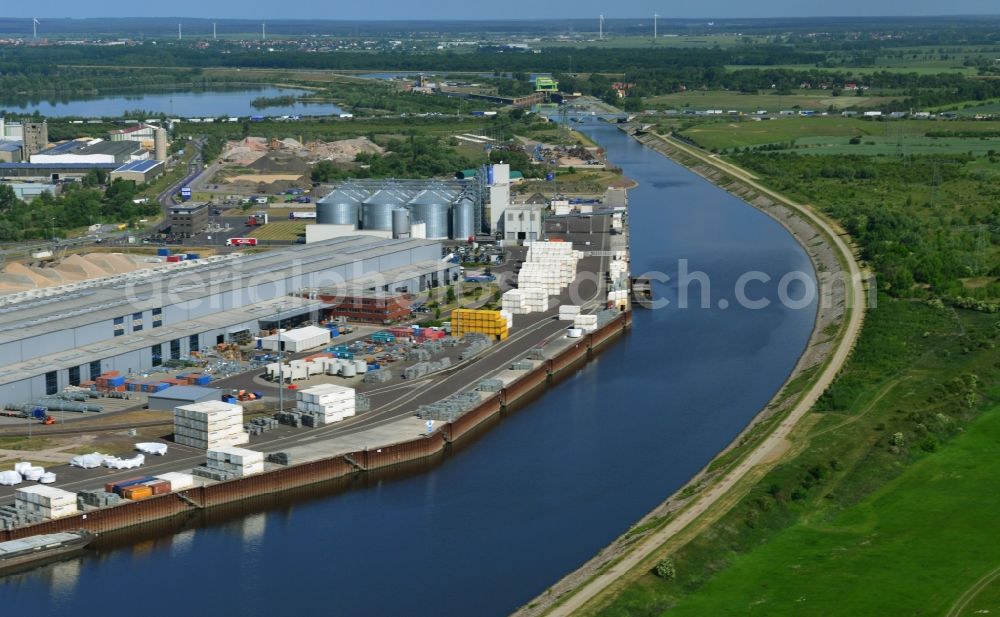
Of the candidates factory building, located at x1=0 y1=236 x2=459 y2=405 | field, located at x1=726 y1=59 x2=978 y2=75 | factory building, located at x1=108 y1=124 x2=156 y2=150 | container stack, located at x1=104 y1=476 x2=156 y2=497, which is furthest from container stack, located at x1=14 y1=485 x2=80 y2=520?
field, located at x1=726 y1=59 x2=978 y2=75

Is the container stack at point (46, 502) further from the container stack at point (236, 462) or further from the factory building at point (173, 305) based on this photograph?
the factory building at point (173, 305)

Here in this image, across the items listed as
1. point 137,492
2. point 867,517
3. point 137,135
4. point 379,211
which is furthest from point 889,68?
point 137,492

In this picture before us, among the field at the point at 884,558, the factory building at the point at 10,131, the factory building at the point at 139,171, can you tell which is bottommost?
the field at the point at 884,558

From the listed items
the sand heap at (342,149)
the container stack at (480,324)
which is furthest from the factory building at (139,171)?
the container stack at (480,324)

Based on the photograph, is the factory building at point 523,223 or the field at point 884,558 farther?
the factory building at point 523,223

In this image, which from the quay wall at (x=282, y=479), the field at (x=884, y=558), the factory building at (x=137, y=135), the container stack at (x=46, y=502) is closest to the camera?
the field at (x=884, y=558)

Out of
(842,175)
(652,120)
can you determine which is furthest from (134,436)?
(652,120)

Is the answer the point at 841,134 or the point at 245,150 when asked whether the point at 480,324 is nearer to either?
the point at 245,150
